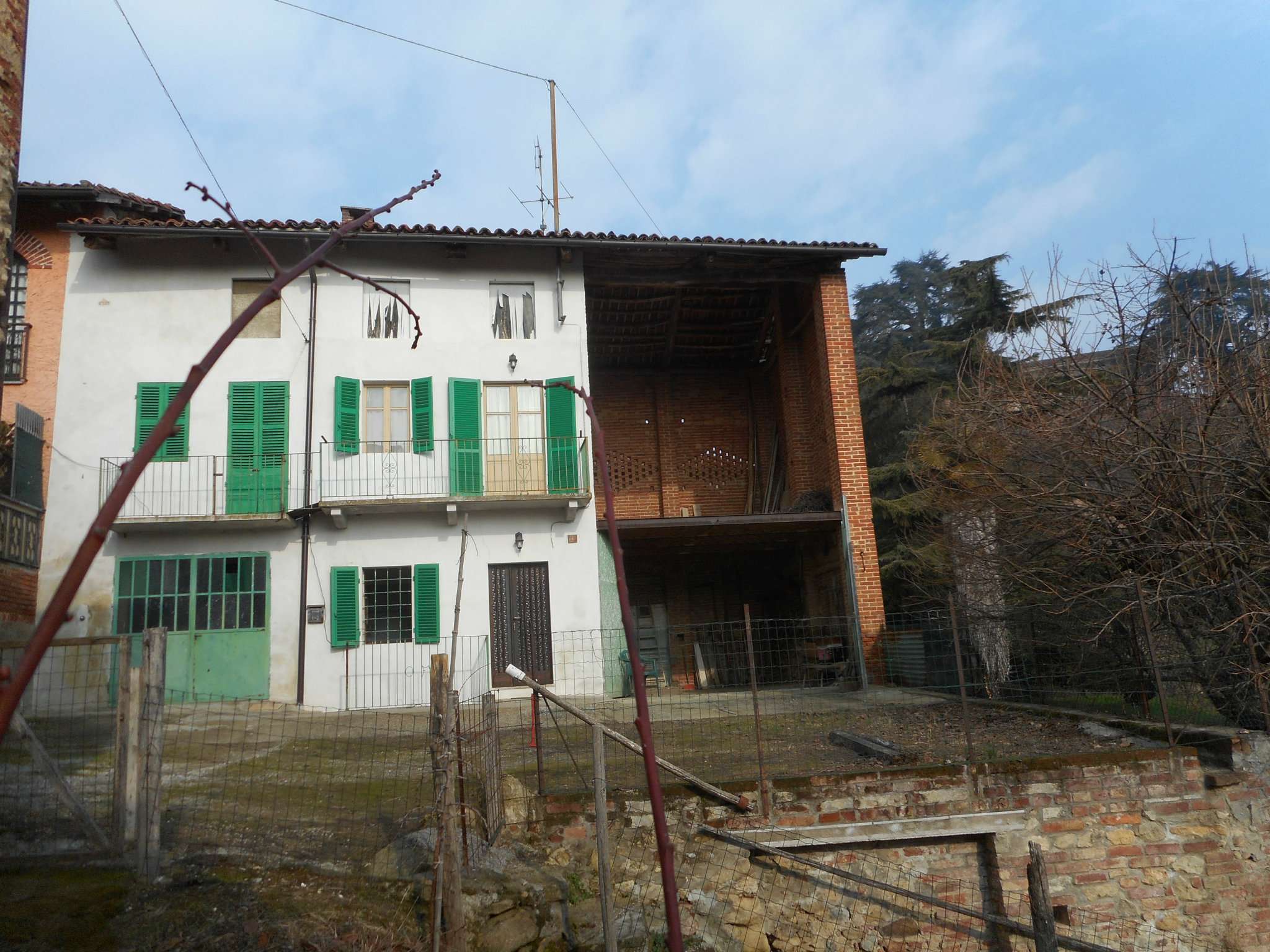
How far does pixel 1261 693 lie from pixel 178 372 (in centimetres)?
1562

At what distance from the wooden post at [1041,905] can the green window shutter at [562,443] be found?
34.2ft

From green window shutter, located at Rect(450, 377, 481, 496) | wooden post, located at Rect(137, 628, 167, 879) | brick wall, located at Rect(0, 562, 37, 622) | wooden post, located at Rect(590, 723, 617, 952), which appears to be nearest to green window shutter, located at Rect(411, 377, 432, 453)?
green window shutter, located at Rect(450, 377, 481, 496)

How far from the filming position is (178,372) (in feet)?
50.6

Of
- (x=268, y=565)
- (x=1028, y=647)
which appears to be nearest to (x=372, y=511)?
(x=268, y=565)

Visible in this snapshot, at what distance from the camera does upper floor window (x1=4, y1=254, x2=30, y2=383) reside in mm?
15078

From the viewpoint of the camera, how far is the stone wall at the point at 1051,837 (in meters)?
6.68

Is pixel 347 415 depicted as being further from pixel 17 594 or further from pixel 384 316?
pixel 17 594

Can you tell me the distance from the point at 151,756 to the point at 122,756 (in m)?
0.17

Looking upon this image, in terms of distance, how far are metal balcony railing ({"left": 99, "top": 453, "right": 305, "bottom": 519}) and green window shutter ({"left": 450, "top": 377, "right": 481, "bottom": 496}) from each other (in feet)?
8.21

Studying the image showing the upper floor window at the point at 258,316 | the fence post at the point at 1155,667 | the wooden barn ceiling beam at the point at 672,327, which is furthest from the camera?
the wooden barn ceiling beam at the point at 672,327

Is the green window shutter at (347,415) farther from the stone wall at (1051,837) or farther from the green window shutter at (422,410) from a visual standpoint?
the stone wall at (1051,837)

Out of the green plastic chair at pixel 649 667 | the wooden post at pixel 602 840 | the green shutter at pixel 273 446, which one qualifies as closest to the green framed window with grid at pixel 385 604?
the green shutter at pixel 273 446

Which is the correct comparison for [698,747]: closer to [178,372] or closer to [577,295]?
[577,295]

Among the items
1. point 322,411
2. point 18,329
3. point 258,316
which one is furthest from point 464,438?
point 18,329
